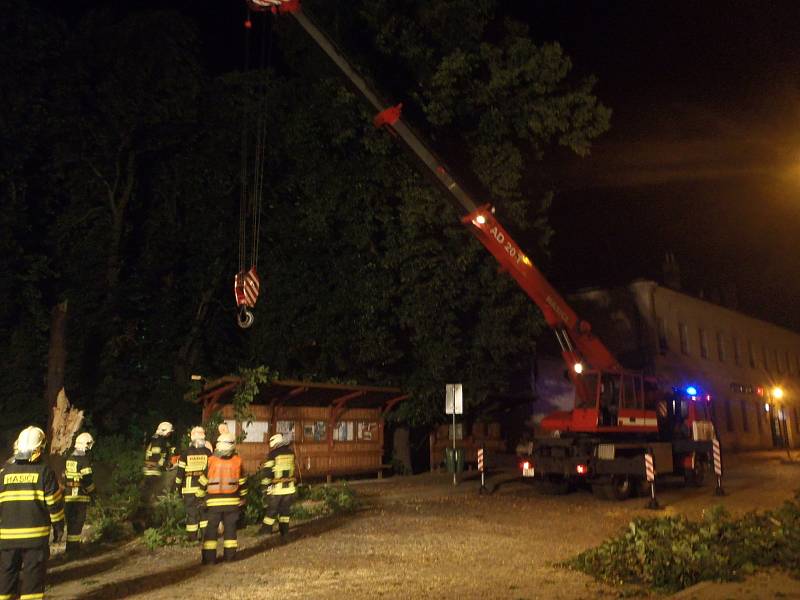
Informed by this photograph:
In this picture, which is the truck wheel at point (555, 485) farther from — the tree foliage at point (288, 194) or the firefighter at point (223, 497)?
the firefighter at point (223, 497)

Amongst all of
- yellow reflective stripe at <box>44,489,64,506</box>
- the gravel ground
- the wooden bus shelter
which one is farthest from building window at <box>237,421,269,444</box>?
yellow reflective stripe at <box>44,489,64,506</box>

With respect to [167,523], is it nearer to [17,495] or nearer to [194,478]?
[194,478]

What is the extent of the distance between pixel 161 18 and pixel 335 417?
12.8 meters

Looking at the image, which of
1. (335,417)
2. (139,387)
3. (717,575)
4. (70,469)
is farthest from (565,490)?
(139,387)

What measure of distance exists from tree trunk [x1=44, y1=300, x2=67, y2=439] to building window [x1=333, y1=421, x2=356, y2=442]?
783 cm

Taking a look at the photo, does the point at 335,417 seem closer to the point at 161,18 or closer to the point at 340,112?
the point at 340,112

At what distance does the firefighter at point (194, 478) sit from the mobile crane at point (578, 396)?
8146mm

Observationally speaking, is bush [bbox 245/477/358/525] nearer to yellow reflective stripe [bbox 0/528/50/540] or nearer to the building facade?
yellow reflective stripe [bbox 0/528/50/540]

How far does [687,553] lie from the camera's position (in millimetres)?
8312

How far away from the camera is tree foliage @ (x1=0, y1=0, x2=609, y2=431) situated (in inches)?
826

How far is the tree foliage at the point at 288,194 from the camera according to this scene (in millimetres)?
20969

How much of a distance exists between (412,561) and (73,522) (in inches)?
184

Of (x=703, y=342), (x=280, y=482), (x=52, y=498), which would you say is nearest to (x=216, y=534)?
(x=280, y=482)

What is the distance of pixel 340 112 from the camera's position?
2108 centimetres
